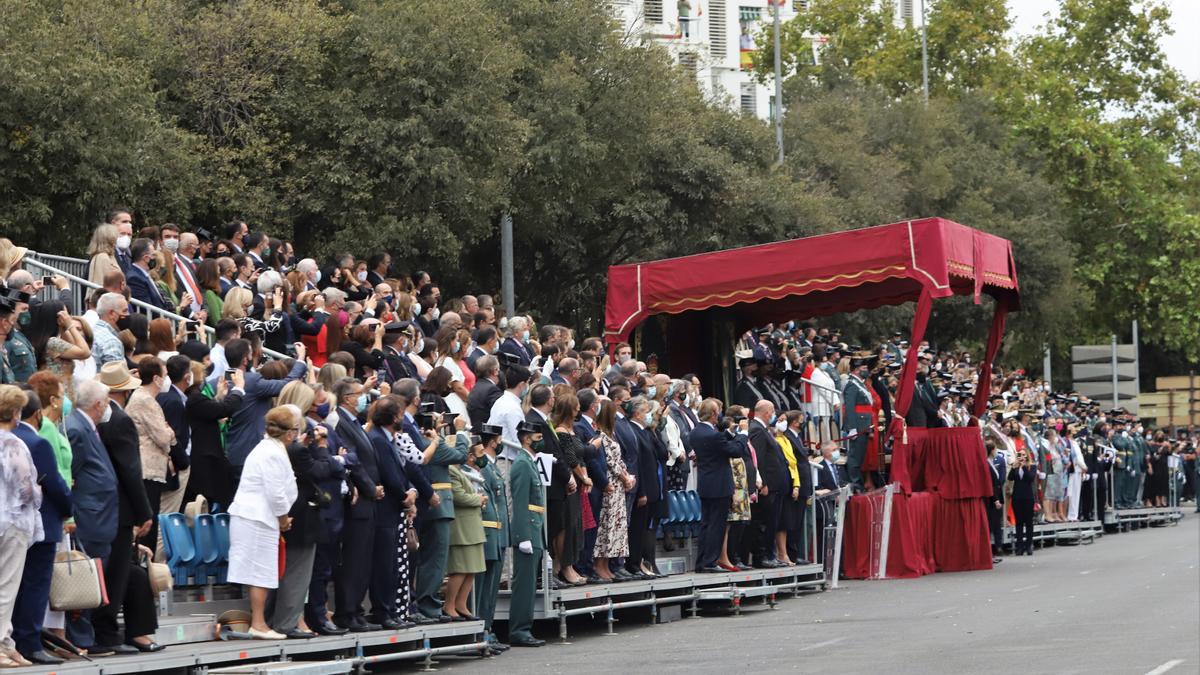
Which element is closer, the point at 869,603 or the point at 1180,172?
the point at 869,603

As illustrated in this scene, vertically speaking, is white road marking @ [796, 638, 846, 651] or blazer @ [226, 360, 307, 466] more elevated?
blazer @ [226, 360, 307, 466]

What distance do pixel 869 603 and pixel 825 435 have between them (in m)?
6.21

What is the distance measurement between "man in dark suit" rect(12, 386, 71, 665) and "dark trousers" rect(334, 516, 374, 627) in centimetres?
311

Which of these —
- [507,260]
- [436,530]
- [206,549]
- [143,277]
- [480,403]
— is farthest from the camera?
[507,260]

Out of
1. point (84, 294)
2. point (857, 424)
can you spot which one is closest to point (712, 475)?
point (857, 424)

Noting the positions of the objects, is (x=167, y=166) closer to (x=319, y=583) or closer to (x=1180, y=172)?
(x=319, y=583)

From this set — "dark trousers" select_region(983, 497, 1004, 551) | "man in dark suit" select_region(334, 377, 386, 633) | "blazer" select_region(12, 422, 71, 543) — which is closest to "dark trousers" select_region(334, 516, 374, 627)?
"man in dark suit" select_region(334, 377, 386, 633)

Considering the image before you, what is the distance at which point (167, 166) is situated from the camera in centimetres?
2436

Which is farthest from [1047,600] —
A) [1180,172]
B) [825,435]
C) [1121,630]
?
[1180,172]

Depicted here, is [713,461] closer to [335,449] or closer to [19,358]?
[335,449]

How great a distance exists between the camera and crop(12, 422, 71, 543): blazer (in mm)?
11625

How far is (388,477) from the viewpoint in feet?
49.1

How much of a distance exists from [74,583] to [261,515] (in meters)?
1.86

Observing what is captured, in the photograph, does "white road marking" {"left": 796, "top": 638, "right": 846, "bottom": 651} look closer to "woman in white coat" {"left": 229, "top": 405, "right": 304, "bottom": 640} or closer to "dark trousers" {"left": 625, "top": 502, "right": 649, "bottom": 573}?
"dark trousers" {"left": 625, "top": 502, "right": 649, "bottom": 573}
